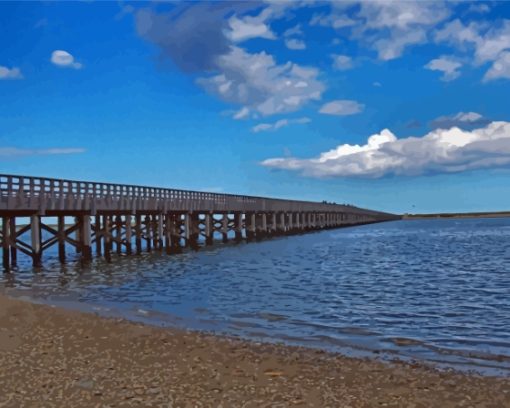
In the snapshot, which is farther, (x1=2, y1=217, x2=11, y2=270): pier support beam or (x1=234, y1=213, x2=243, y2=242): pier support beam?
(x1=234, y1=213, x2=243, y2=242): pier support beam

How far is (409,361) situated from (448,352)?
1247 mm

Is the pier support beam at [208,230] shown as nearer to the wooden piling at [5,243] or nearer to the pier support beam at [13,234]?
the pier support beam at [13,234]

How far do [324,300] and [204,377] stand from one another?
935cm

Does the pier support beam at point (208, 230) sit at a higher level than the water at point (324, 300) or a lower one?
higher

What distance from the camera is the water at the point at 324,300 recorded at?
10.5 meters

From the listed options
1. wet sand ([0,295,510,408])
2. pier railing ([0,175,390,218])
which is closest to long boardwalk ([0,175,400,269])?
pier railing ([0,175,390,218])

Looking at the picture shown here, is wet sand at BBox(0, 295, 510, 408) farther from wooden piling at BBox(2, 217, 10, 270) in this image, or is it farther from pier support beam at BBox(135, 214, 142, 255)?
pier support beam at BBox(135, 214, 142, 255)

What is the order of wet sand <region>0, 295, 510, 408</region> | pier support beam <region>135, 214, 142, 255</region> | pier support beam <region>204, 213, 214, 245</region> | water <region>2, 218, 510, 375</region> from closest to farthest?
1. wet sand <region>0, 295, 510, 408</region>
2. water <region>2, 218, 510, 375</region>
3. pier support beam <region>135, 214, 142, 255</region>
4. pier support beam <region>204, 213, 214, 245</region>

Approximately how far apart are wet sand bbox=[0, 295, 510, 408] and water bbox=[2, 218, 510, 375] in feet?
4.65

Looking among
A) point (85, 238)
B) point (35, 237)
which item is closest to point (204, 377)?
point (35, 237)

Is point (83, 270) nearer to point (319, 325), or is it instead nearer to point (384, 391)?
point (319, 325)

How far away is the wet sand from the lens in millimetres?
6352

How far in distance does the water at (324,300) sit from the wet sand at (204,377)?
1416mm

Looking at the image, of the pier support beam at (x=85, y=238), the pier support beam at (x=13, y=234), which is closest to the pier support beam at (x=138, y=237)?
the pier support beam at (x=85, y=238)
